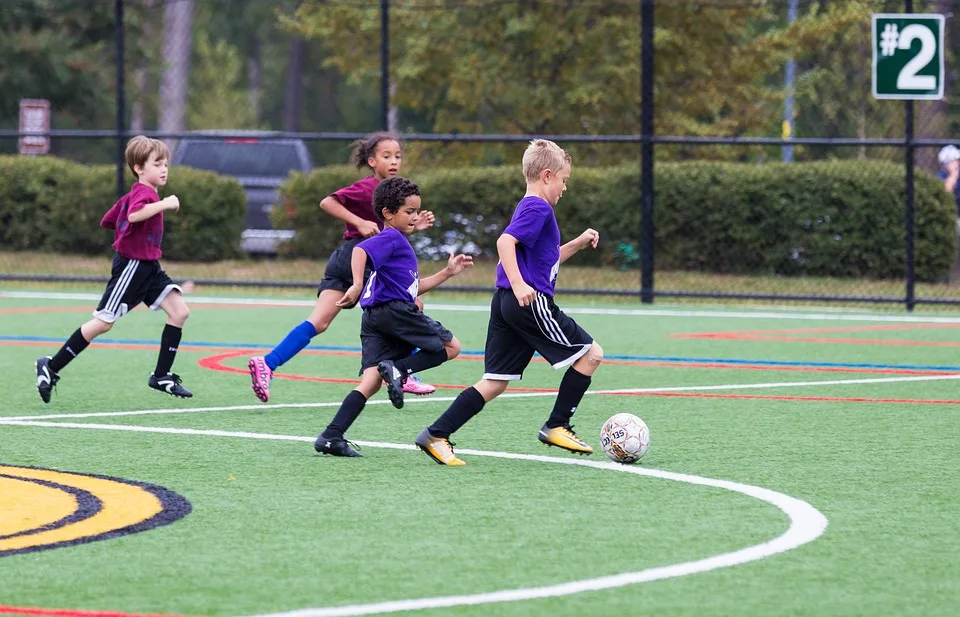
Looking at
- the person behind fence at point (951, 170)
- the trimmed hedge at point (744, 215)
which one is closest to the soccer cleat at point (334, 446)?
the trimmed hedge at point (744, 215)

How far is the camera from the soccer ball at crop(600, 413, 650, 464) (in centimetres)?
747

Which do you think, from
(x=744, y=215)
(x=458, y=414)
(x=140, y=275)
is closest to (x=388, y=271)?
(x=458, y=414)

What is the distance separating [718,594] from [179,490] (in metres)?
2.66

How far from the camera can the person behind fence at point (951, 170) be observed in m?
18.3

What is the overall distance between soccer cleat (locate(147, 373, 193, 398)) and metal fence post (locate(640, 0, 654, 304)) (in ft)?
27.8

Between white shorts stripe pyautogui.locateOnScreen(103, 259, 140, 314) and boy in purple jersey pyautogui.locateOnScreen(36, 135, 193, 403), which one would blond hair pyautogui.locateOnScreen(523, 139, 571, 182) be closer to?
boy in purple jersey pyautogui.locateOnScreen(36, 135, 193, 403)

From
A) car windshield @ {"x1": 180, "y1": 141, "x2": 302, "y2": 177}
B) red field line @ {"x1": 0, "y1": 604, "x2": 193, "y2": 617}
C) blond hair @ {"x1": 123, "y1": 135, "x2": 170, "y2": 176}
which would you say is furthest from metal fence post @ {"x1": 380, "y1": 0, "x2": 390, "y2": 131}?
red field line @ {"x1": 0, "y1": 604, "x2": 193, "y2": 617}

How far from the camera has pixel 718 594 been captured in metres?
5.02

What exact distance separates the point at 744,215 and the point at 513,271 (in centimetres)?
1141

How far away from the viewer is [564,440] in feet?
25.6

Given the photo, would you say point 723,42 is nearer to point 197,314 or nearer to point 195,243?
point 195,243

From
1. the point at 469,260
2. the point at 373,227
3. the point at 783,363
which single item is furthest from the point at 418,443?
the point at 783,363

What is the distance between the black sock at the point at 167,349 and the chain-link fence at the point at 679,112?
7.37 meters

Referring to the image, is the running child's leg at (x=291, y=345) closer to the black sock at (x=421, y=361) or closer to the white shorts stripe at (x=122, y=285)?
the white shorts stripe at (x=122, y=285)
